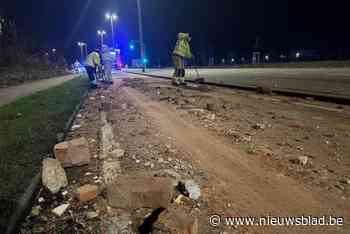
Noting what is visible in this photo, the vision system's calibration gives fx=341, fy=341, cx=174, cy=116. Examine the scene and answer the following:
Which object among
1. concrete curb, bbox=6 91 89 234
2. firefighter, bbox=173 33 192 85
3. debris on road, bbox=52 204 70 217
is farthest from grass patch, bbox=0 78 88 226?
firefighter, bbox=173 33 192 85

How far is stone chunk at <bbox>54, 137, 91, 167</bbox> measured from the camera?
4.01 m

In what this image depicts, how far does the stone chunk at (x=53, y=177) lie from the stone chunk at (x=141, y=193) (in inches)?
22.0

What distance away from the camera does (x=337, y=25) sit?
41.5 meters

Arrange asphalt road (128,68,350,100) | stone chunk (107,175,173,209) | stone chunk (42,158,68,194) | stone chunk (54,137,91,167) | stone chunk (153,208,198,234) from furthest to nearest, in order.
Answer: asphalt road (128,68,350,100), stone chunk (54,137,91,167), stone chunk (42,158,68,194), stone chunk (107,175,173,209), stone chunk (153,208,198,234)

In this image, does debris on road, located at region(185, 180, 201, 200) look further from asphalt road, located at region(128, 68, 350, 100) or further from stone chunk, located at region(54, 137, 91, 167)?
asphalt road, located at region(128, 68, 350, 100)

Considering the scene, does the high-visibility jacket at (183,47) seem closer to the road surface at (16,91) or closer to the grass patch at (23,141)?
the road surface at (16,91)

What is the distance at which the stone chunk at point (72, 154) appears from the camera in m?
4.01

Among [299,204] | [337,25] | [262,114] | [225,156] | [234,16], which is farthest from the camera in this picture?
[234,16]

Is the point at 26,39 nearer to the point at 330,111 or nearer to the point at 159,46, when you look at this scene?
the point at 330,111

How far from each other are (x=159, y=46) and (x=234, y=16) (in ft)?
87.5

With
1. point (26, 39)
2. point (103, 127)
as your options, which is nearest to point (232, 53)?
point (26, 39)

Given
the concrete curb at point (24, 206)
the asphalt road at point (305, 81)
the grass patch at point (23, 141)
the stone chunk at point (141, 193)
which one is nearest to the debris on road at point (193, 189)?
the stone chunk at point (141, 193)

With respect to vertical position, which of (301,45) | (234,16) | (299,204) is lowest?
(299,204)

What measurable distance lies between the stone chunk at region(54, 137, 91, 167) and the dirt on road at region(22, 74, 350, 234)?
176 millimetres
